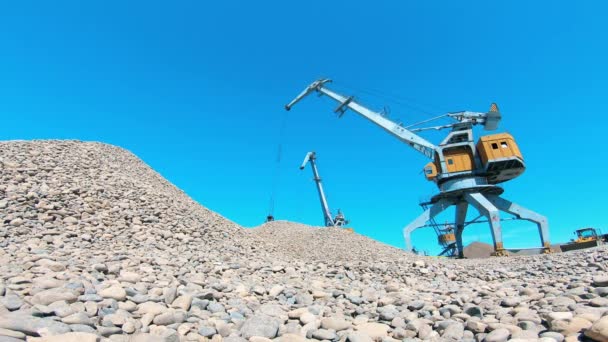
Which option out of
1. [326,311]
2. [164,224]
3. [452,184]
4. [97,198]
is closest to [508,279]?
[326,311]

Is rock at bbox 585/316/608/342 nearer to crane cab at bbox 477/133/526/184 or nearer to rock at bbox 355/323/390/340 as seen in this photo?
rock at bbox 355/323/390/340

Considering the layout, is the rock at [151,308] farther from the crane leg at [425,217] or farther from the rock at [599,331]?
the crane leg at [425,217]

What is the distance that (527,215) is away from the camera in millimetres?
25812

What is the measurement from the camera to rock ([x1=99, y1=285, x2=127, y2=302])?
17.6 feet

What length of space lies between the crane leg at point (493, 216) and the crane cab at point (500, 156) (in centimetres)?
225

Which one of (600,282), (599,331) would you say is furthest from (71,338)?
(600,282)

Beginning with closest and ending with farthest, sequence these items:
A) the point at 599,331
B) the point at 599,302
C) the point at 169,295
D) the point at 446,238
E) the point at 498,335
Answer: the point at 599,331
the point at 498,335
the point at 599,302
the point at 169,295
the point at 446,238

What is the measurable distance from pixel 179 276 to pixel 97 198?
6.42 metres

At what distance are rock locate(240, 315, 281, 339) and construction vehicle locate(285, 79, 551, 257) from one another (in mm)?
22377

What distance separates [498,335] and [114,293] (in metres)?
5.41

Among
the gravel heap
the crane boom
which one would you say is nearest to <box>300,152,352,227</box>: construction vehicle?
the crane boom

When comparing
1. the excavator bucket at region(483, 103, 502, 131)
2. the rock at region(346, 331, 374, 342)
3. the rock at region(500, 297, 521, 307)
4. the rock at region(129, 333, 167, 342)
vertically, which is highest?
the excavator bucket at region(483, 103, 502, 131)

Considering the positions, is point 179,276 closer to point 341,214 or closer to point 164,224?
point 164,224

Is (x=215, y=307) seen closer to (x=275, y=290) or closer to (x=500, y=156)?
(x=275, y=290)
